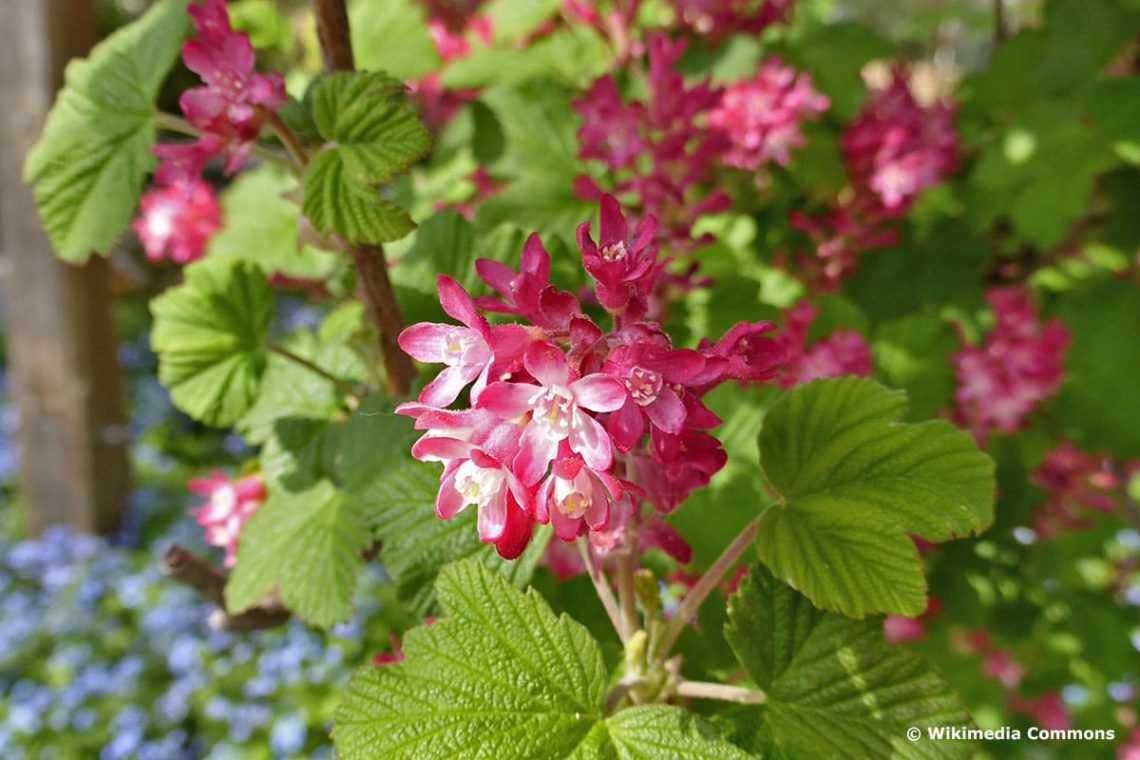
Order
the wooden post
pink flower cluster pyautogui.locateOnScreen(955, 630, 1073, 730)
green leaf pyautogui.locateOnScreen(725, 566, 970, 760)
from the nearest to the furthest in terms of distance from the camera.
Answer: green leaf pyautogui.locateOnScreen(725, 566, 970, 760) < pink flower cluster pyautogui.locateOnScreen(955, 630, 1073, 730) < the wooden post

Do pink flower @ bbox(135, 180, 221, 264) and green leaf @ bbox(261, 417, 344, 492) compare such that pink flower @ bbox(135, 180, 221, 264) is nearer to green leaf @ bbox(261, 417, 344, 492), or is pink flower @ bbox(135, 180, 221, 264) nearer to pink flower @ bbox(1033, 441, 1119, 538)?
green leaf @ bbox(261, 417, 344, 492)

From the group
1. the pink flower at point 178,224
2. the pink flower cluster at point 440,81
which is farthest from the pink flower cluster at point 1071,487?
the pink flower at point 178,224

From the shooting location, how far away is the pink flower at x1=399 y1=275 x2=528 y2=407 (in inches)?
20.0

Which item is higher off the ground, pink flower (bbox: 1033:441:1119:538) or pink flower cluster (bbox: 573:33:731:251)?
pink flower cluster (bbox: 573:33:731:251)

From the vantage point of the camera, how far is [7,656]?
2646 millimetres

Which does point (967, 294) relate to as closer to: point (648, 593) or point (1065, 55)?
point (1065, 55)

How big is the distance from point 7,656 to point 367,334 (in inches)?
105

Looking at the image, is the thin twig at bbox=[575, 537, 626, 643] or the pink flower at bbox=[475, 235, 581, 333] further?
the thin twig at bbox=[575, 537, 626, 643]

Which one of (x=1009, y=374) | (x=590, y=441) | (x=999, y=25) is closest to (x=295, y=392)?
(x=590, y=441)

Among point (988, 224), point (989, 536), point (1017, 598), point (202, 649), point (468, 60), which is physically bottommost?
point (202, 649)

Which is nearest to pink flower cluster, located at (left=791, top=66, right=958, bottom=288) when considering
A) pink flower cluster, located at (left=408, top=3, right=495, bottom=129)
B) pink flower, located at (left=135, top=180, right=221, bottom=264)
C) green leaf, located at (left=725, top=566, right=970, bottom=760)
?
pink flower cluster, located at (left=408, top=3, right=495, bottom=129)

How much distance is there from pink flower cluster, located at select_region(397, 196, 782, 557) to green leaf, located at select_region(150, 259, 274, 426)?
475mm

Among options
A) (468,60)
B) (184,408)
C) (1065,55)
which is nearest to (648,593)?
(184,408)

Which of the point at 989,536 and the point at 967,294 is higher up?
the point at 967,294
